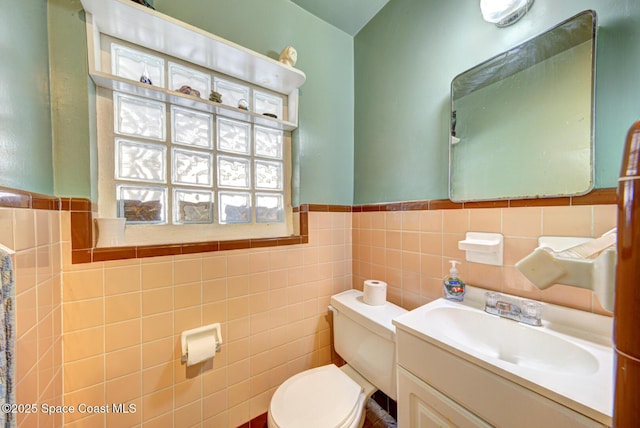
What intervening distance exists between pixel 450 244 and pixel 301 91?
4.02ft

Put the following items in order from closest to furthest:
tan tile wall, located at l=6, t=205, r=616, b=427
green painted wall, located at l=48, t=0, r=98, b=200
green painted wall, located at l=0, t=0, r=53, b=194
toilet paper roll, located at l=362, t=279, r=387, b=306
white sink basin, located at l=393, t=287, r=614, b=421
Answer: white sink basin, located at l=393, t=287, r=614, b=421 → green painted wall, located at l=0, t=0, r=53, b=194 → tan tile wall, located at l=6, t=205, r=616, b=427 → green painted wall, located at l=48, t=0, r=98, b=200 → toilet paper roll, located at l=362, t=279, r=387, b=306

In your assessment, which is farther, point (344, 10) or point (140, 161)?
point (344, 10)

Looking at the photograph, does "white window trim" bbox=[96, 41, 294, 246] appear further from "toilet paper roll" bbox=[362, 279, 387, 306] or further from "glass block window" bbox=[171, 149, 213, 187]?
Answer: "toilet paper roll" bbox=[362, 279, 387, 306]

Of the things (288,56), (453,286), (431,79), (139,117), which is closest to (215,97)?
(139,117)

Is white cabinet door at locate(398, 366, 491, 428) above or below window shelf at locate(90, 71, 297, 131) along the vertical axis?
below

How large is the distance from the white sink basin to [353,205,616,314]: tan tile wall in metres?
0.07

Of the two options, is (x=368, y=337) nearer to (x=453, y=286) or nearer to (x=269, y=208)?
(x=453, y=286)

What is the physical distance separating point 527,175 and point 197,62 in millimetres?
1596

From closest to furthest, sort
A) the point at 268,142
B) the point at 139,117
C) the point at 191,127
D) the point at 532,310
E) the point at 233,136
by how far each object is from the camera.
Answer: the point at 532,310
the point at 139,117
the point at 191,127
the point at 233,136
the point at 268,142

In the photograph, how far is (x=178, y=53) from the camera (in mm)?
1090

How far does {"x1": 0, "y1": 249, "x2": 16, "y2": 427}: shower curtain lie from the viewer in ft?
1.23

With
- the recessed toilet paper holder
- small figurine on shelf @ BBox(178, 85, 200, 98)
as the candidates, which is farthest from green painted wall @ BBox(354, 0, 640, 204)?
the recessed toilet paper holder

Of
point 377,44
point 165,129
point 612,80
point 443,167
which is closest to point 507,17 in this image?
point 612,80

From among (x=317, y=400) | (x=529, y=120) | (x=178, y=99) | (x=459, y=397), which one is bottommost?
(x=317, y=400)
